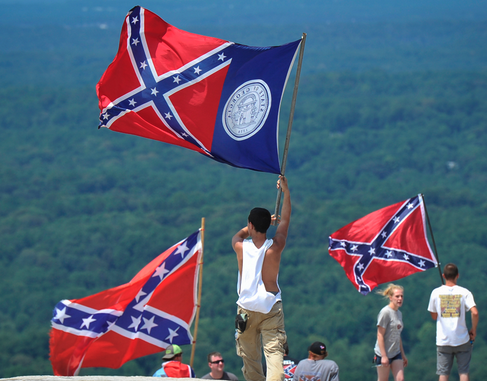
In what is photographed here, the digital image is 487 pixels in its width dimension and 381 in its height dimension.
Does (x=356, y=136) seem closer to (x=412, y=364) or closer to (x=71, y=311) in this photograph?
(x=412, y=364)

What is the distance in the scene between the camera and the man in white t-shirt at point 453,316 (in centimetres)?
795

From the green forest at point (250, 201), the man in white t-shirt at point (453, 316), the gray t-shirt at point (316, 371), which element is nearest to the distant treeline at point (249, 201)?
the green forest at point (250, 201)

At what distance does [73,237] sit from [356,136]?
7430 centimetres

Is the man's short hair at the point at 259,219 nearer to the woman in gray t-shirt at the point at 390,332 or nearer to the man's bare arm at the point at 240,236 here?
the man's bare arm at the point at 240,236

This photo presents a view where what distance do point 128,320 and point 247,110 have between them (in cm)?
351

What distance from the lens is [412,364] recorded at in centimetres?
7381

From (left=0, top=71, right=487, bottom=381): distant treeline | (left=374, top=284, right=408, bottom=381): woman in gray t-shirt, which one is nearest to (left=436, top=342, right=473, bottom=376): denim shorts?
(left=374, top=284, right=408, bottom=381): woman in gray t-shirt

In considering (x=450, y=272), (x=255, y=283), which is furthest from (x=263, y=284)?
(x=450, y=272)

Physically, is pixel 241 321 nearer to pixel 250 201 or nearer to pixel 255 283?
pixel 255 283

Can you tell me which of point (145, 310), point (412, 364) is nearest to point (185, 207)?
point (412, 364)

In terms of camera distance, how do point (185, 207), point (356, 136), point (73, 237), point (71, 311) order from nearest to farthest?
point (71, 311) → point (73, 237) → point (185, 207) → point (356, 136)

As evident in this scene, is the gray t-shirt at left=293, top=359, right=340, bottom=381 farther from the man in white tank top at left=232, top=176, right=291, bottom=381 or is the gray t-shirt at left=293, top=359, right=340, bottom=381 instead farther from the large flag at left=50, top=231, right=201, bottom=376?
the large flag at left=50, top=231, right=201, bottom=376

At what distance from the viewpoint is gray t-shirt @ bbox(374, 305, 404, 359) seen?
8352mm

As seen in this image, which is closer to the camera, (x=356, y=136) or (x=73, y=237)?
(x=73, y=237)
